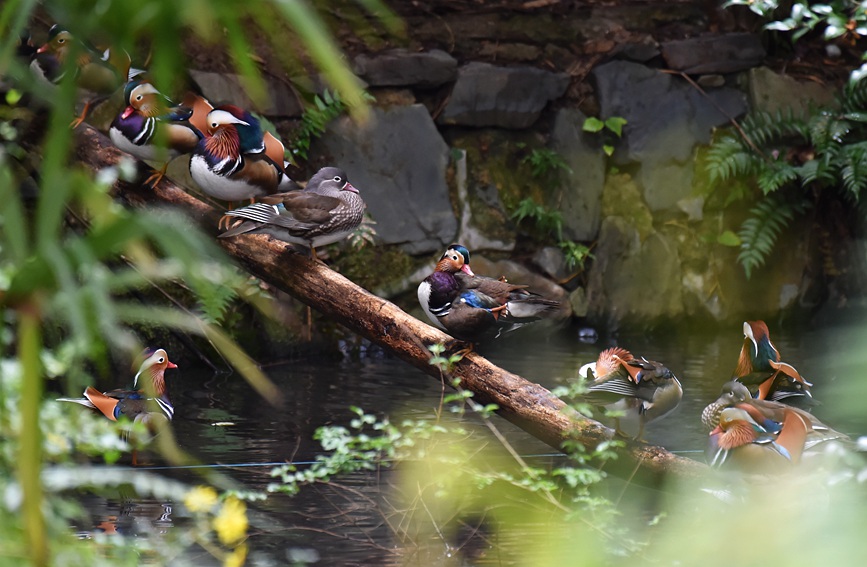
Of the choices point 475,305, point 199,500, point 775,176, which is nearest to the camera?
point 199,500

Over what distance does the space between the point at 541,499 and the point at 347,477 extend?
1072 mm

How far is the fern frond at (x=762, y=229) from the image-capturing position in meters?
6.95

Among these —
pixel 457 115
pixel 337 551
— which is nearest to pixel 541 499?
pixel 337 551

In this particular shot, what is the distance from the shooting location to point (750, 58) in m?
7.14

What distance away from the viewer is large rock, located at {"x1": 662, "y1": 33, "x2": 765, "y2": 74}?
7.05 meters

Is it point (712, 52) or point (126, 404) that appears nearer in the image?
point (126, 404)

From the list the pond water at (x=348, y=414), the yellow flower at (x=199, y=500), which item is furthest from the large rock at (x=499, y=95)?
the yellow flower at (x=199, y=500)

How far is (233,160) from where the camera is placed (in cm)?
367

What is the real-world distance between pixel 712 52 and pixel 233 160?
183 inches

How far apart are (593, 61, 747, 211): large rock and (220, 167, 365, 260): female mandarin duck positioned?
152 inches

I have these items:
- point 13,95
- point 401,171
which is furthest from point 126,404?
point 401,171

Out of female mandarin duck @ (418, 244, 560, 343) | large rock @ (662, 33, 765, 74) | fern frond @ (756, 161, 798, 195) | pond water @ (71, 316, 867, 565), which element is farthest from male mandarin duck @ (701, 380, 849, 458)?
large rock @ (662, 33, 765, 74)

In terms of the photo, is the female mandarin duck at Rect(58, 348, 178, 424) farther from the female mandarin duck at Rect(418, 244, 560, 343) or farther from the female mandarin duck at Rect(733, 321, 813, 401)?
the female mandarin duck at Rect(733, 321, 813, 401)

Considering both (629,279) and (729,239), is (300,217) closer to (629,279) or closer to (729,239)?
(629,279)
